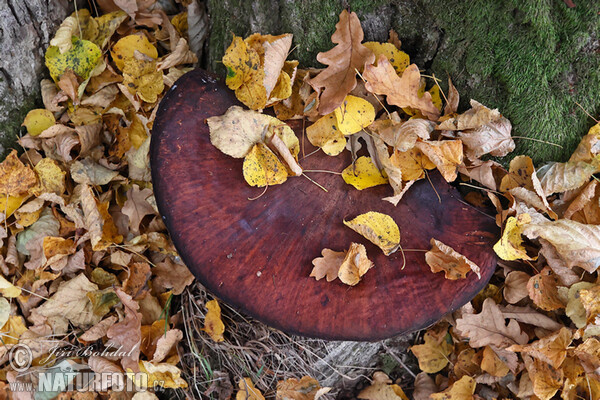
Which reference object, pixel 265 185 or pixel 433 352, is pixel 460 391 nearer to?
pixel 433 352

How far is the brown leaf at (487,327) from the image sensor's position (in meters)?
2.42

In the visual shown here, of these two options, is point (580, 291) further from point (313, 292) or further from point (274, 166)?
point (274, 166)

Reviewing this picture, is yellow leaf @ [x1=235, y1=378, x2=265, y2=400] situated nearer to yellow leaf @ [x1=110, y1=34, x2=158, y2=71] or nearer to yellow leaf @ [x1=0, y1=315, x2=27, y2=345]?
yellow leaf @ [x1=0, y1=315, x2=27, y2=345]

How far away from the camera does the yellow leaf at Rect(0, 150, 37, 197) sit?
8.77 ft

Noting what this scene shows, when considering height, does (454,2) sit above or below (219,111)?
above

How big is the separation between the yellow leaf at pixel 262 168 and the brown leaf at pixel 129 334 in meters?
1.30

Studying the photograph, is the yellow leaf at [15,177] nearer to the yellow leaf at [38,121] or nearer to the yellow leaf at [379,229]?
the yellow leaf at [38,121]

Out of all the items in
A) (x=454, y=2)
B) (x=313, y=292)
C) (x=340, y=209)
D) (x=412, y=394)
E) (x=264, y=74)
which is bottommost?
(x=412, y=394)

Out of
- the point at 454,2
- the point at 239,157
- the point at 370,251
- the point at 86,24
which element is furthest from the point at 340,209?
the point at 86,24

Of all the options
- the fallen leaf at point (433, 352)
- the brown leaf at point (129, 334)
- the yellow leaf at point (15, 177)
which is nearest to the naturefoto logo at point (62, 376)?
the brown leaf at point (129, 334)

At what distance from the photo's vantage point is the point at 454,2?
2072 mm

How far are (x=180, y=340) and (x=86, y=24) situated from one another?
2257 millimetres

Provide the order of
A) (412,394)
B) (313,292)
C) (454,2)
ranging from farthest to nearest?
(412,394) → (454,2) → (313,292)

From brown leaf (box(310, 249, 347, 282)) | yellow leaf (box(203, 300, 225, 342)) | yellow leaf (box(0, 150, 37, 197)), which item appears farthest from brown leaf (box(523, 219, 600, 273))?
yellow leaf (box(0, 150, 37, 197))
